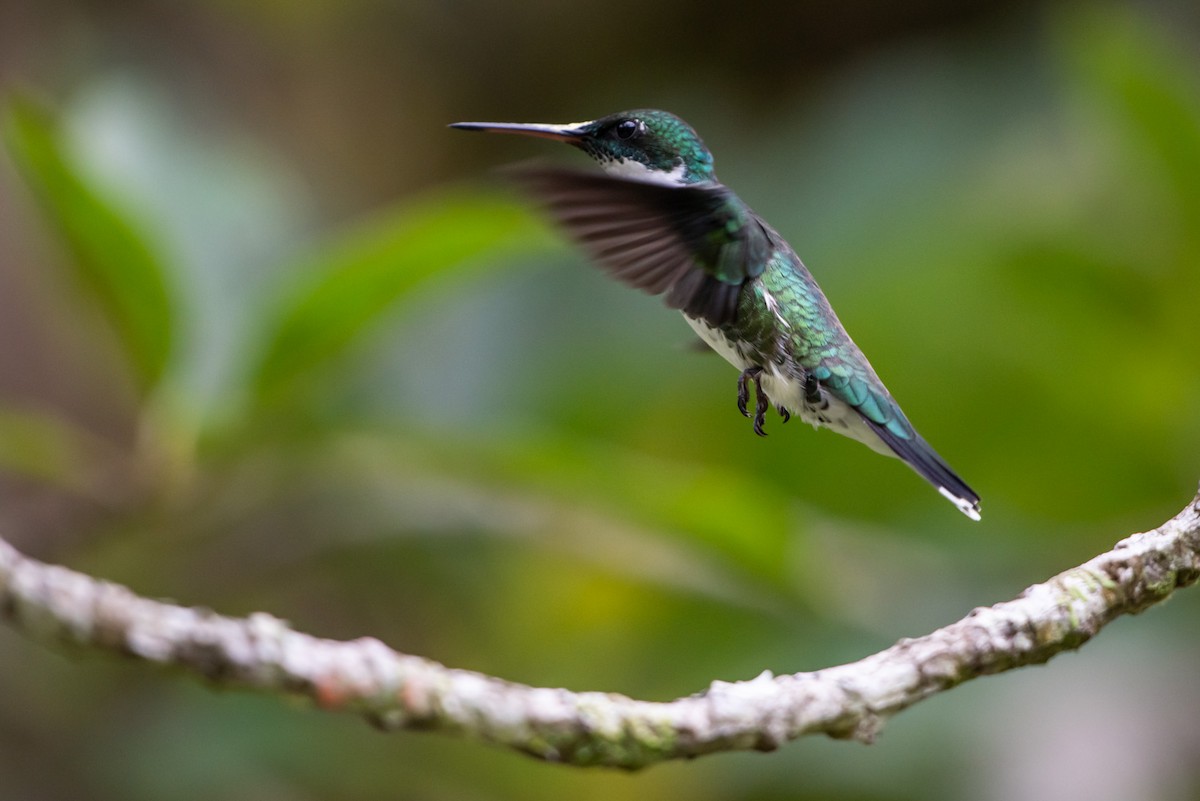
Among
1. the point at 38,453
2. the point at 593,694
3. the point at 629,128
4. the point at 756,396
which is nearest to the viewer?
the point at 593,694

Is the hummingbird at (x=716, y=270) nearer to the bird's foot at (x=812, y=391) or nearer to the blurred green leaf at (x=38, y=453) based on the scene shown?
the bird's foot at (x=812, y=391)

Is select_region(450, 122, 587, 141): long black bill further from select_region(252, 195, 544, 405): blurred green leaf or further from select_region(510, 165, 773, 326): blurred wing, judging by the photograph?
select_region(252, 195, 544, 405): blurred green leaf

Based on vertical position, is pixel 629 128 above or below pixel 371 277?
below

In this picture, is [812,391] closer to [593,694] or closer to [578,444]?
[593,694]

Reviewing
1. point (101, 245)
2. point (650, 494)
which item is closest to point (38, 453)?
point (101, 245)

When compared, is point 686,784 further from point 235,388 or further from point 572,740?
point 572,740

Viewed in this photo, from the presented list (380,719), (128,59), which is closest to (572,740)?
(380,719)
